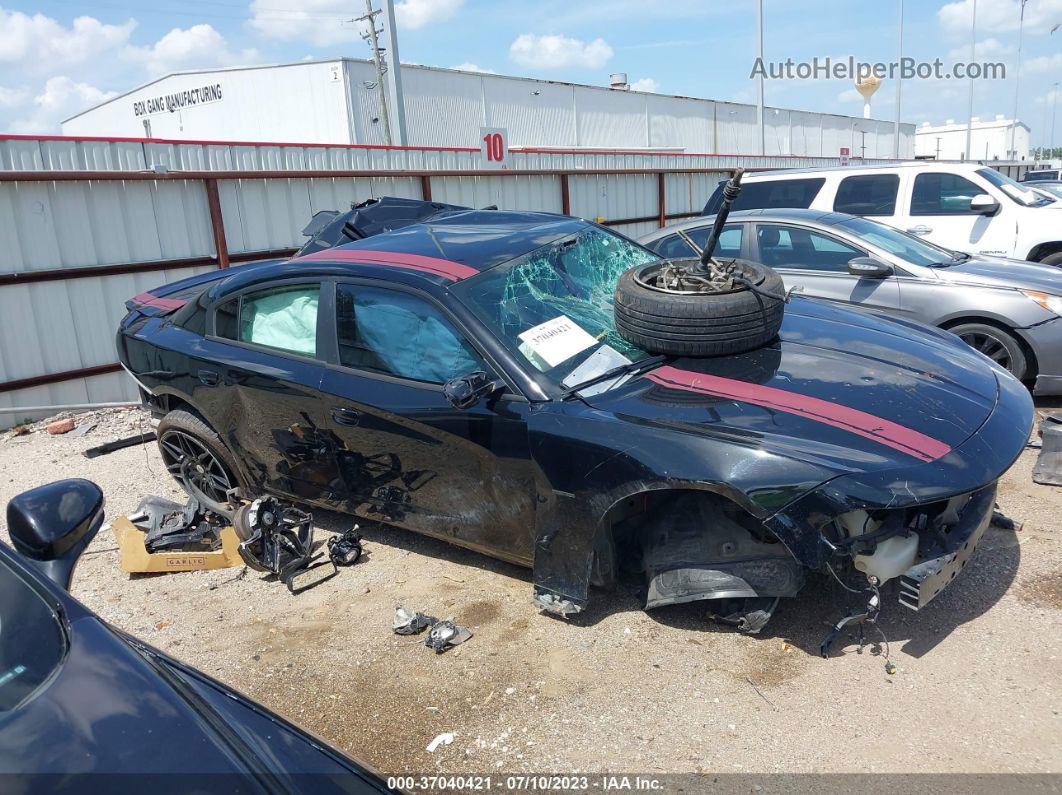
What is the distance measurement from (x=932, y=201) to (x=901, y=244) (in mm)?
2871

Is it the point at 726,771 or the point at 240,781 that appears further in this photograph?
the point at 726,771

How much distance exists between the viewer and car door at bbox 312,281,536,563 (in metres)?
3.45

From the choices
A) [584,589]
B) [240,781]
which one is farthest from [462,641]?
[240,781]

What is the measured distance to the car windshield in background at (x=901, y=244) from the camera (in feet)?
20.7

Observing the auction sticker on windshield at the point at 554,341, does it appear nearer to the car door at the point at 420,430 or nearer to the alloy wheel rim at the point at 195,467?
the car door at the point at 420,430

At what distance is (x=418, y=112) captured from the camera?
1320 inches

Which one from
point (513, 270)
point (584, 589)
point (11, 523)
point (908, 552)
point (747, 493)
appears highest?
point (513, 270)

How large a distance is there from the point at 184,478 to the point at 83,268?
3970mm

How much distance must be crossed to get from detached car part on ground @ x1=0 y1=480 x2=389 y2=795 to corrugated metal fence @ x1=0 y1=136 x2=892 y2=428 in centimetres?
663

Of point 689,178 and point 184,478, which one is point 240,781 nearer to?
point 184,478

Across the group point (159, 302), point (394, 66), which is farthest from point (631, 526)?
point (394, 66)

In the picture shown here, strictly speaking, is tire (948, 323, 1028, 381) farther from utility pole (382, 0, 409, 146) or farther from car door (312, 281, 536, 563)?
utility pole (382, 0, 409, 146)

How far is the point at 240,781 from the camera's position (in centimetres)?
150

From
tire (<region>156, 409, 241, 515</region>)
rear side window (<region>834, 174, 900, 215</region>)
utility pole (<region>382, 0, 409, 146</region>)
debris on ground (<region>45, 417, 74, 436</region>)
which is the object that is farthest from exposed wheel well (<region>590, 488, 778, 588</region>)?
utility pole (<region>382, 0, 409, 146</region>)
